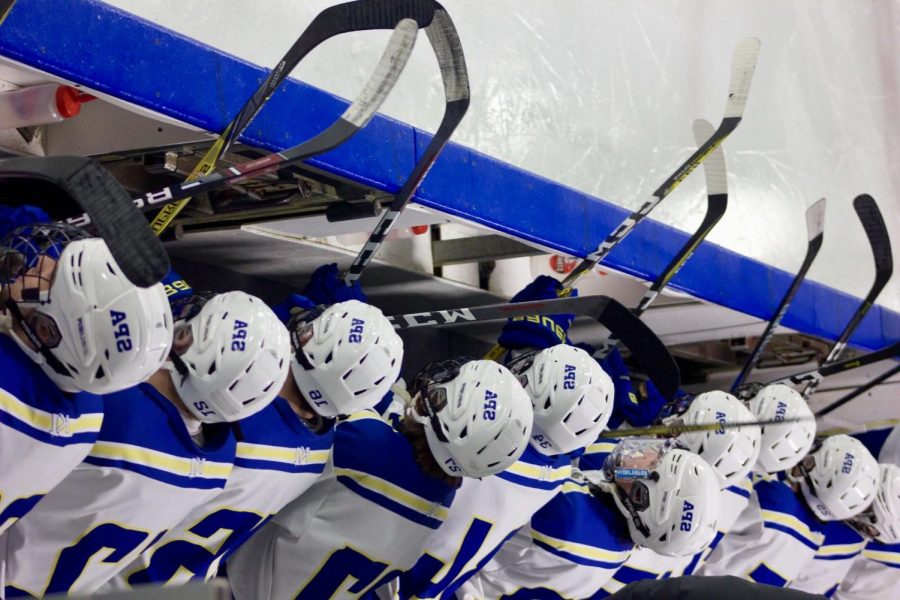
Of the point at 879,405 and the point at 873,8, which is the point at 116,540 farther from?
the point at 873,8

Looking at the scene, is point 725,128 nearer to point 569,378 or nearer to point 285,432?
point 569,378

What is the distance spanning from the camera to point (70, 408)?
177cm

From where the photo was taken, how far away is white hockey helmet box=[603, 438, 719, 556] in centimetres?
289

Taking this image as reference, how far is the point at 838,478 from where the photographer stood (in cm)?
376

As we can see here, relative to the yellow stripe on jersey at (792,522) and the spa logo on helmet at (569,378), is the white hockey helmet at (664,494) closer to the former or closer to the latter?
the spa logo on helmet at (569,378)

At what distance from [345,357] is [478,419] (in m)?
0.31

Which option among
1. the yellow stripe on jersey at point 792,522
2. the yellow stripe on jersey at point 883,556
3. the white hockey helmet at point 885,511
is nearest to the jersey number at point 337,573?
the yellow stripe on jersey at point 792,522

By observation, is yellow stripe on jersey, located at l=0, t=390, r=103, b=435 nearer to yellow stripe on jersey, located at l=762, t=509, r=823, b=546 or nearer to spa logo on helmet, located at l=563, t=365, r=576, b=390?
spa logo on helmet, located at l=563, t=365, r=576, b=390

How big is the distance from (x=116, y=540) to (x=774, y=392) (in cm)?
201

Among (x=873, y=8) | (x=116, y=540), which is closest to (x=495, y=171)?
(x=116, y=540)

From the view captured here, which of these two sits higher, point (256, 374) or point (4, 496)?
point (256, 374)

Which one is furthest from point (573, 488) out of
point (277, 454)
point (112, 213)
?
point (112, 213)

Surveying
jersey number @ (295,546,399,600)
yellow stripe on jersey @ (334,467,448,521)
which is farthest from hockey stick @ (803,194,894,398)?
jersey number @ (295,546,399,600)

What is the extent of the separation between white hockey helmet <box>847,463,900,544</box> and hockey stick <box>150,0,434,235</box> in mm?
2444
